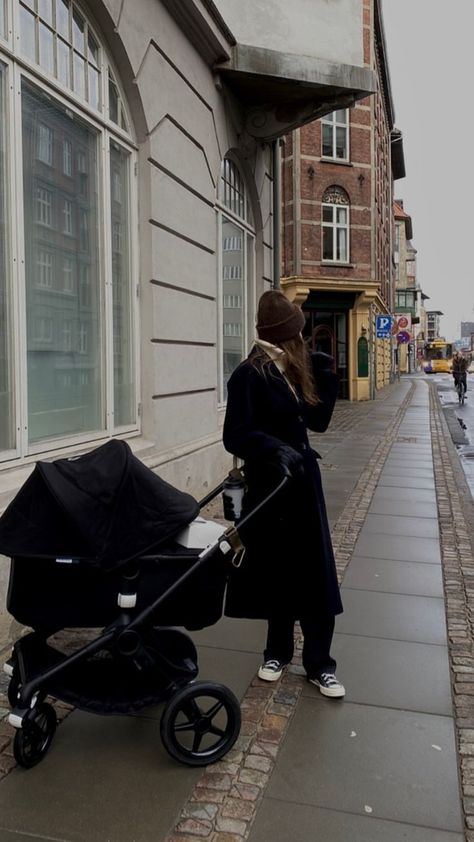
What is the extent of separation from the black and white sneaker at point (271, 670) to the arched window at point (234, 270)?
241 inches

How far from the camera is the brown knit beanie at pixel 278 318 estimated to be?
3.49 metres

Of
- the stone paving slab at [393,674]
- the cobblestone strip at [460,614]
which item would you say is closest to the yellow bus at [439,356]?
the cobblestone strip at [460,614]

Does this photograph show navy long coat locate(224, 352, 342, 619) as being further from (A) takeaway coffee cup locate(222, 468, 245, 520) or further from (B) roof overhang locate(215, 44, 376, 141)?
(B) roof overhang locate(215, 44, 376, 141)

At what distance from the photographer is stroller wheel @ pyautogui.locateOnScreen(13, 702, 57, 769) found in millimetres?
2768

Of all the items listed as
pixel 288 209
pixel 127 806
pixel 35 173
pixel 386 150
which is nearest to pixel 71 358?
pixel 35 173

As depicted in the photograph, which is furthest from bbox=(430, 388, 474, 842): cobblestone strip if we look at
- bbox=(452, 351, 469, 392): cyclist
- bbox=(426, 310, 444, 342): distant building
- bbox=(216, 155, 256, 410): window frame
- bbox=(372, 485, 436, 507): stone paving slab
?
bbox=(426, 310, 444, 342): distant building

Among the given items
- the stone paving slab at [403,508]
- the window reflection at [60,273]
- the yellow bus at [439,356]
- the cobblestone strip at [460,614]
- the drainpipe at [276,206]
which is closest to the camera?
the cobblestone strip at [460,614]

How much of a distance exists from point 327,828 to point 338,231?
2805 centimetres

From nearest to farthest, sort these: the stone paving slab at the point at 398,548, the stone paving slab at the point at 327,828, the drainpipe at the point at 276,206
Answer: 1. the stone paving slab at the point at 327,828
2. the stone paving slab at the point at 398,548
3. the drainpipe at the point at 276,206

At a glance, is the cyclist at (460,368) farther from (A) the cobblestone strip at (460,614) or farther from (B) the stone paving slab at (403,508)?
(B) the stone paving slab at (403,508)

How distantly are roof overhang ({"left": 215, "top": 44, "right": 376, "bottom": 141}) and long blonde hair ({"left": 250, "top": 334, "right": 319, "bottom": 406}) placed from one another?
6.17m

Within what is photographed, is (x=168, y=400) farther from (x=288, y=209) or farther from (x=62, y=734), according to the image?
(x=288, y=209)

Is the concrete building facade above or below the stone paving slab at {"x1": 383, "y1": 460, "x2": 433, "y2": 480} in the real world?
above

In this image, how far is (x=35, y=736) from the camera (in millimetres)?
2867
